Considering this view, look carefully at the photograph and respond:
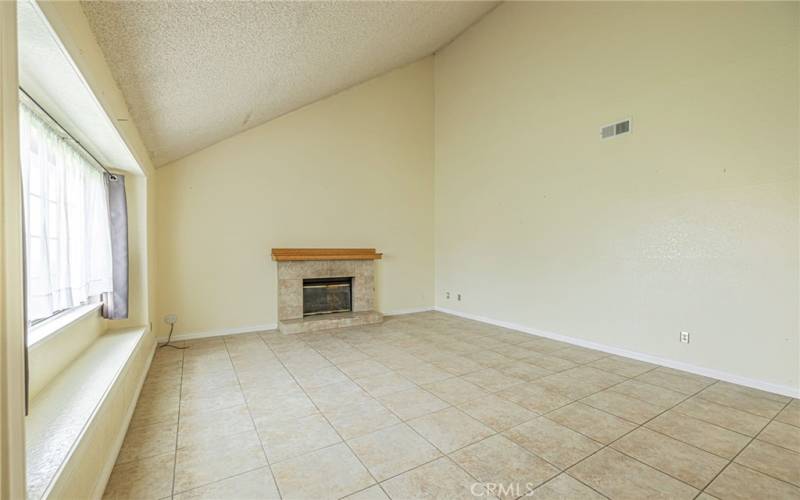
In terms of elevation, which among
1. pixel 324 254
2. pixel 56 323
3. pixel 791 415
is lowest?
pixel 791 415

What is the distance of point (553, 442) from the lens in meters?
2.12

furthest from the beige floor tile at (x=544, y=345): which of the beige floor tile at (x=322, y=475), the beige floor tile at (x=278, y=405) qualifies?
the beige floor tile at (x=322, y=475)

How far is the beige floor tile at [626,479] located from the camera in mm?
1685

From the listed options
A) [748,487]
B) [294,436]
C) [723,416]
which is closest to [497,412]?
[748,487]

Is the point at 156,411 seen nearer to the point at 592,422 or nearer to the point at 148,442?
the point at 148,442

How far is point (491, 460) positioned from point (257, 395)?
6.12 feet

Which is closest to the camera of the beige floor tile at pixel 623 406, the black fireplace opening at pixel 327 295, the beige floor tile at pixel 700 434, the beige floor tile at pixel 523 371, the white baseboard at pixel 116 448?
the white baseboard at pixel 116 448

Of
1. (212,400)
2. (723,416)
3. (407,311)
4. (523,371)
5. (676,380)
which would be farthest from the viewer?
(407,311)

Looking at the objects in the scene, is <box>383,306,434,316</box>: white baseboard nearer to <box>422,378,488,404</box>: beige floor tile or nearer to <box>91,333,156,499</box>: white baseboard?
<box>422,378,488,404</box>: beige floor tile

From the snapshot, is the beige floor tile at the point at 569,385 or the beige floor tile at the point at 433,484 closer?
the beige floor tile at the point at 433,484

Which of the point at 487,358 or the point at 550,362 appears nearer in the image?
the point at 550,362

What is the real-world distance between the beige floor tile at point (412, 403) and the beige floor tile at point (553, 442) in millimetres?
572

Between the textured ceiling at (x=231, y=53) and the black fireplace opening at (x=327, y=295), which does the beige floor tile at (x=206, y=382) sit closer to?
the black fireplace opening at (x=327, y=295)

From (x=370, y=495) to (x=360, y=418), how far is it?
76 centimetres
